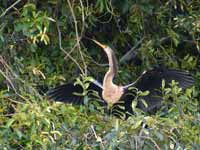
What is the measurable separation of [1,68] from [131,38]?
69 cm

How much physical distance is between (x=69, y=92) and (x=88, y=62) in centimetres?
37

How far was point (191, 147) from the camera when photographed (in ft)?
8.10

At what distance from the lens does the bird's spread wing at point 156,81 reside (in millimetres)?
2770

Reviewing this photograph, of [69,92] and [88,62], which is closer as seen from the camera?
[69,92]

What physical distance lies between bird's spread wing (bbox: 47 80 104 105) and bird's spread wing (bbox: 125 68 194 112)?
0.16 meters

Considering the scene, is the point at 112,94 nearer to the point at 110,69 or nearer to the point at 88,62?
the point at 110,69

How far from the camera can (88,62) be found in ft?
10.2

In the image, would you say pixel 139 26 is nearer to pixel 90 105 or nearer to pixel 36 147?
pixel 90 105

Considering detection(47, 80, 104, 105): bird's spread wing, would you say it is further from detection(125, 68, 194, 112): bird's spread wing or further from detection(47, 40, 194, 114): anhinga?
detection(125, 68, 194, 112): bird's spread wing

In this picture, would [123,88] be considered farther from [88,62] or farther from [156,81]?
[88,62]

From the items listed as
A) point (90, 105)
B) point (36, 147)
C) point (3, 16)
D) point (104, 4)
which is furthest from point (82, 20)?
point (36, 147)

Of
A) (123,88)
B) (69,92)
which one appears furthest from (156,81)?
(69,92)

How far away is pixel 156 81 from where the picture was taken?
2.79 metres

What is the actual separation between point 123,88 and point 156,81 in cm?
12
